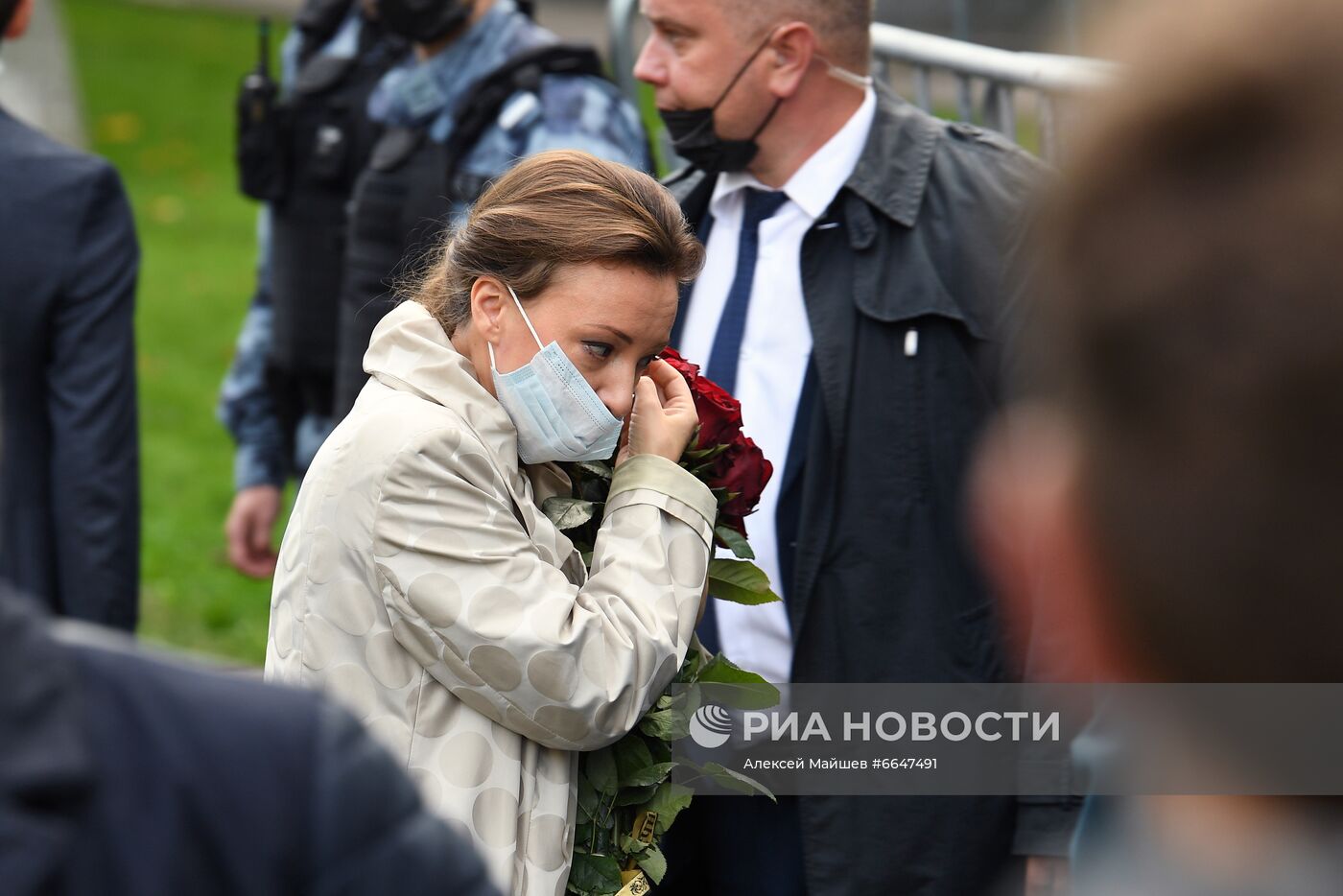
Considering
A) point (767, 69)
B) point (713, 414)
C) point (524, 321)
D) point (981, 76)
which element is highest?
point (981, 76)

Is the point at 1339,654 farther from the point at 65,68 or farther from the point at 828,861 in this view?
the point at 65,68

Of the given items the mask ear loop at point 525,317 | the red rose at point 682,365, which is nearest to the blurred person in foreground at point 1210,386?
the mask ear loop at point 525,317

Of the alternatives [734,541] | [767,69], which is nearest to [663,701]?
[734,541]

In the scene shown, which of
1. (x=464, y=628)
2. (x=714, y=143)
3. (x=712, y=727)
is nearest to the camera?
(x=464, y=628)

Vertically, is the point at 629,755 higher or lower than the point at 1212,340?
lower

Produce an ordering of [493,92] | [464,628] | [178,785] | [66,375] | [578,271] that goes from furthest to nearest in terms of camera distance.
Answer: [493,92]
[66,375]
[578,271]
[464,628]
[178,785]

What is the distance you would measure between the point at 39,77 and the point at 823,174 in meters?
3.31

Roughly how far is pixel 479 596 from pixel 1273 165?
1.65 m

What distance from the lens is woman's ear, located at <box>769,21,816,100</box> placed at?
3520 mm

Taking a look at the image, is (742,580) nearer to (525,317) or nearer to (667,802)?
(667,802)

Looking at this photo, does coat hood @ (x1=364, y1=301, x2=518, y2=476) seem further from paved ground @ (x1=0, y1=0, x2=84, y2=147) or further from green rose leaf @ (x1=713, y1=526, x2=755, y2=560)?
paved ground @ (x1=0, y1=0, x2=84, y2=147)

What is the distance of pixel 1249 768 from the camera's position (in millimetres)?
825

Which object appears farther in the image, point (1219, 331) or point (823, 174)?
point (823, 174)

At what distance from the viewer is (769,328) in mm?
3365
